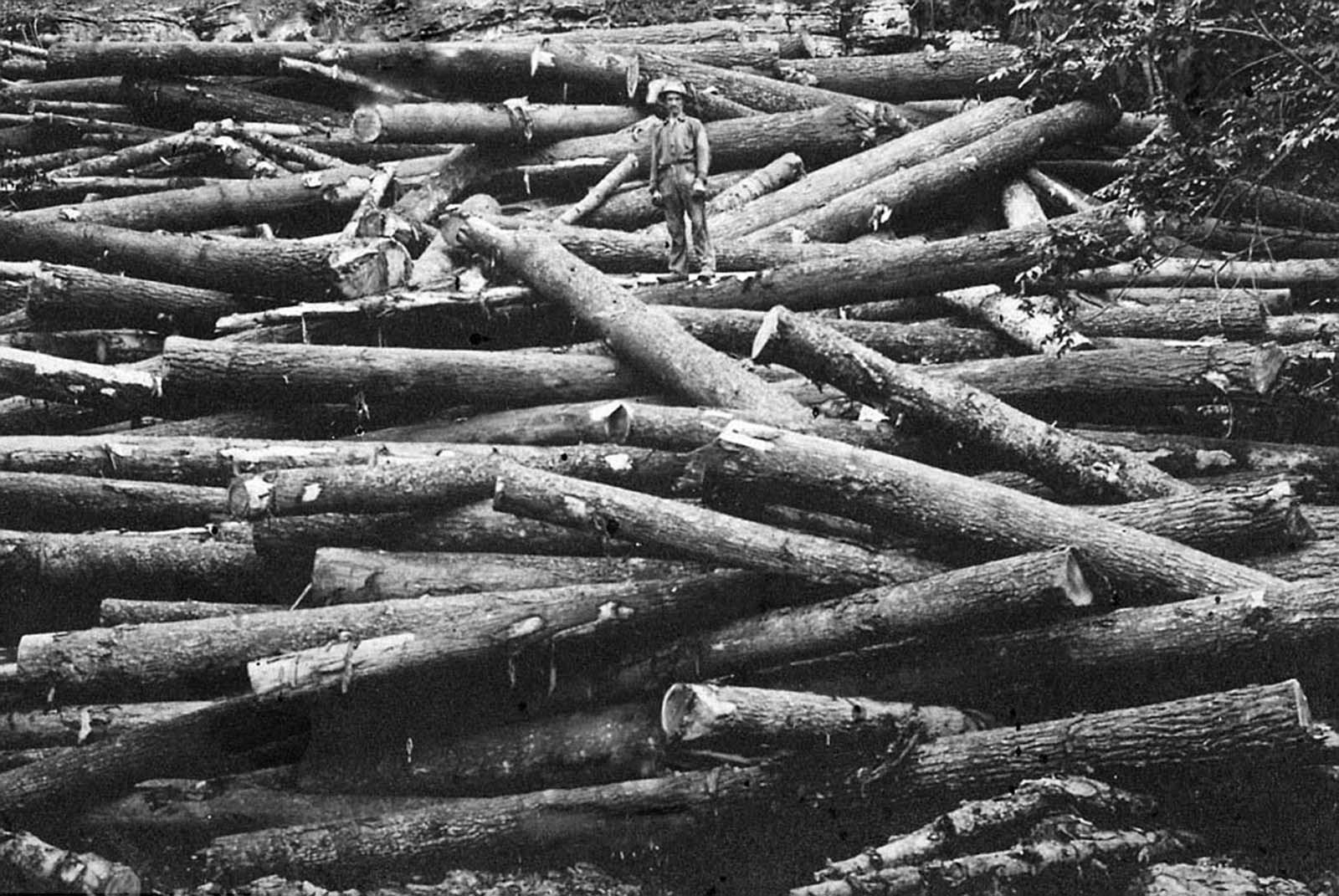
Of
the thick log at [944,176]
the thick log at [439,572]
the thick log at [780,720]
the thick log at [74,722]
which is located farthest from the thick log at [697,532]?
the thick log at [944,176]

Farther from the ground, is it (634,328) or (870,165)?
(870,165)

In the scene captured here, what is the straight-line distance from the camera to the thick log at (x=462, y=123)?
39.7 ft

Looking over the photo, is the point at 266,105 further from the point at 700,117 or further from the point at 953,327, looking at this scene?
the point at 953,327

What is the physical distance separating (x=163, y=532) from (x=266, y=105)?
6800mm

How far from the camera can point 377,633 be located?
693cm

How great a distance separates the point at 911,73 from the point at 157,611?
9.41 m

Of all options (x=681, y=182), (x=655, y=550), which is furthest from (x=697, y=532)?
(x=681, y=182)

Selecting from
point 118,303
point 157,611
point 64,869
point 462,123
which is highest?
point 462,123

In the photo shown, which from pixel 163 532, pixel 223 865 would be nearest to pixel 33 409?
pixel 163 532

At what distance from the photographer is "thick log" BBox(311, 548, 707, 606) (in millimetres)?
7212

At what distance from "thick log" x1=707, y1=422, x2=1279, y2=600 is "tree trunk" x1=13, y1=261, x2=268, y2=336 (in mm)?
4669

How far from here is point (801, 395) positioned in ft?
29.1

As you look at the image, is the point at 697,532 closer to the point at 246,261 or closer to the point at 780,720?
the point at 780,720

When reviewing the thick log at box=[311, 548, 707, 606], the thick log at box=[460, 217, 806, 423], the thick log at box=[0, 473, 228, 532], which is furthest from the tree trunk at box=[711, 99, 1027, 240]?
the thick log at box=[0, 473, 228, 532]
